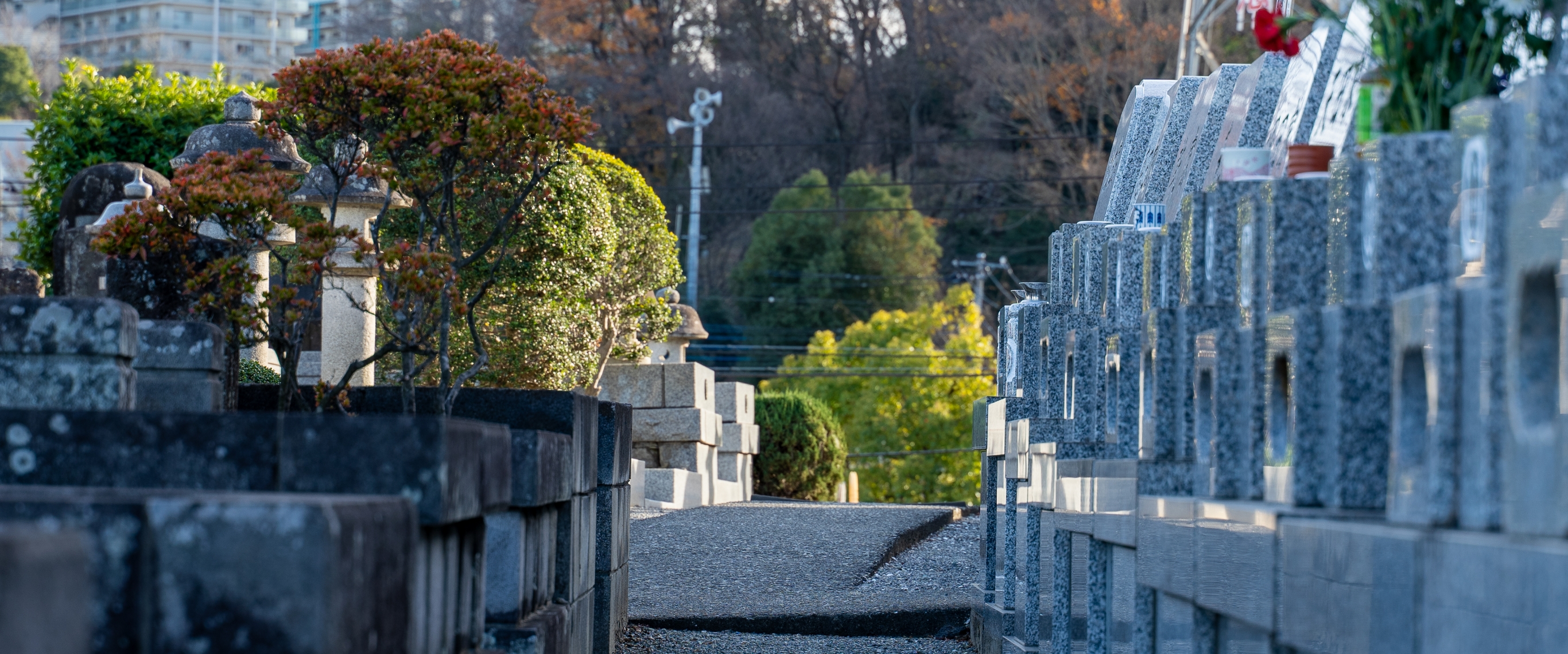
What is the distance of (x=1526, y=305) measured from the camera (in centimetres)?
199

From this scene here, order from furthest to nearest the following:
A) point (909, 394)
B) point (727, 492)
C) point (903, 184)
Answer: point (903, 184) < point (909, 394) < point (727, 492)

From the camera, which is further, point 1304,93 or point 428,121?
point 428,121

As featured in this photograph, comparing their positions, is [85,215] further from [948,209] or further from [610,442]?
[948,209]

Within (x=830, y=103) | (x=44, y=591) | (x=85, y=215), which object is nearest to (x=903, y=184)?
(x=830, y=103)

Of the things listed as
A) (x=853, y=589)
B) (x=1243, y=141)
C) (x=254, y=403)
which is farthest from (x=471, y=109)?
(x=853, y=589)

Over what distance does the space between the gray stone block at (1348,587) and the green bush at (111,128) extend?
1752cm

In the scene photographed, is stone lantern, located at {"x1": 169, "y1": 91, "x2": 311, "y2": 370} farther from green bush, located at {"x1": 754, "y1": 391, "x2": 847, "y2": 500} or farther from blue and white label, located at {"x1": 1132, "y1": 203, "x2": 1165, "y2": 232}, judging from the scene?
green bush, located at {"x1": 754, "y1": 391, "x2": 847, "y2": 500}

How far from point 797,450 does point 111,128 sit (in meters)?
10.7

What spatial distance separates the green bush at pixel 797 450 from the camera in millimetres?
22406

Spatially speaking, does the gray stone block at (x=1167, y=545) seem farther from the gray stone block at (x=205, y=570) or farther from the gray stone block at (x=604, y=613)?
the gray stone block at (x=604, y=613)

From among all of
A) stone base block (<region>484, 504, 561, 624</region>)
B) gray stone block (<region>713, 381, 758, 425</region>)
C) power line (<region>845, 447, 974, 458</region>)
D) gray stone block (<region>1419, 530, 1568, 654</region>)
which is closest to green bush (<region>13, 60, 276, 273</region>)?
gray stone block (<region>713, 381, 758, 425</region>)

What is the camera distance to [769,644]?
25.3ft

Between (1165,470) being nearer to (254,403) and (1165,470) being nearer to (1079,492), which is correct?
(1079,492)

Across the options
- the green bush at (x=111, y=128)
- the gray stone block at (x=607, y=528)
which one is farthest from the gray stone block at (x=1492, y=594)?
the green bush at (x=111, y=128)
